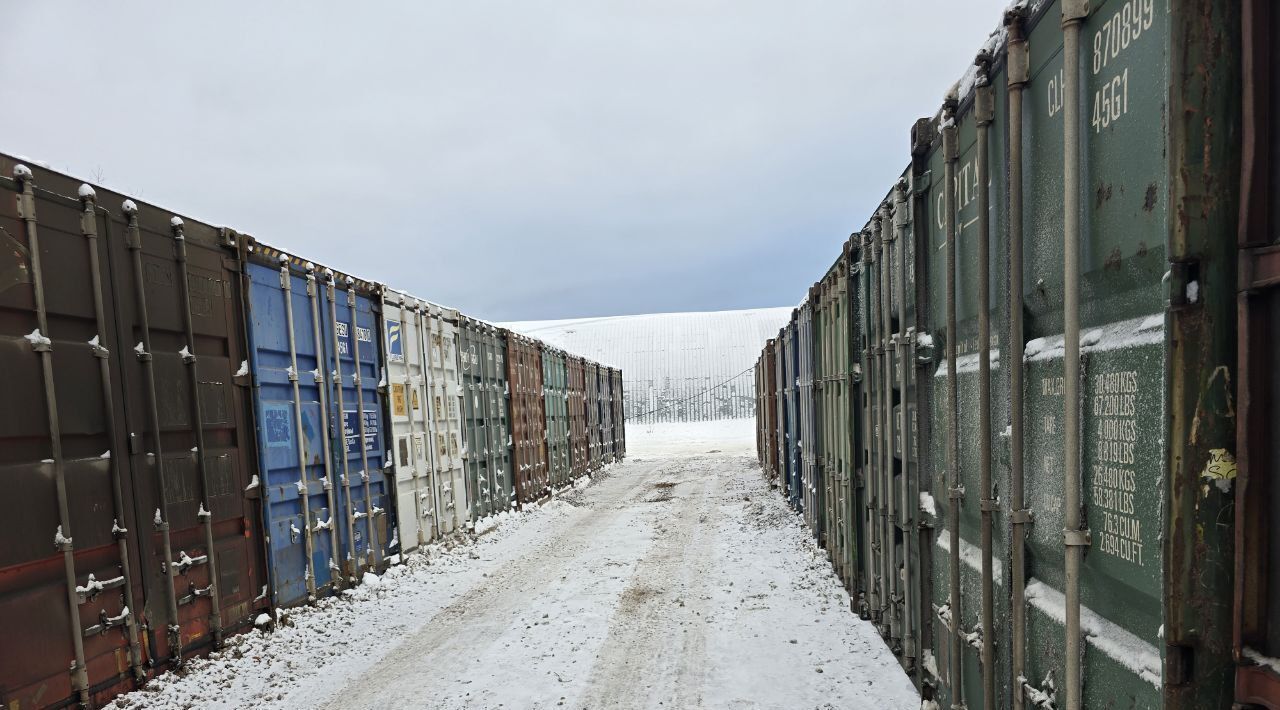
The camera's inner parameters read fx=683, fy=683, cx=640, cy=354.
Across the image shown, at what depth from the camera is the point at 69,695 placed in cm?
445

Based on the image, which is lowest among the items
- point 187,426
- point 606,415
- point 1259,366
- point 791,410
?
point 606,415

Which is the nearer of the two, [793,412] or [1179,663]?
[1179,663]

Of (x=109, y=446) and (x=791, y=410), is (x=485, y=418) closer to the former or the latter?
(x=791, y=410)

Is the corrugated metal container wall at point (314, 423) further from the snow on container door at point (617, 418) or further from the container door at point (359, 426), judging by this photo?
the snow on container door at point (617, 418)

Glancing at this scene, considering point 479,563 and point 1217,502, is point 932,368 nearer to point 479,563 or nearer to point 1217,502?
point 1217,502

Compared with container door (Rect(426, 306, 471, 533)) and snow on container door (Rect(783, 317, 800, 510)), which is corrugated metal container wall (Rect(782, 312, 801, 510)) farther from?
container door (Rect(426, 306, 471, 533))

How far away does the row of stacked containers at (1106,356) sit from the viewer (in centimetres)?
163

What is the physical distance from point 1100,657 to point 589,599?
5.79 meters

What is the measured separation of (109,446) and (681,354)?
2023 inches

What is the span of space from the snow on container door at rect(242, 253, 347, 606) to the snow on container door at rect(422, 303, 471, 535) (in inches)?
102

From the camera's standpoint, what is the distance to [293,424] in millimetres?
7227

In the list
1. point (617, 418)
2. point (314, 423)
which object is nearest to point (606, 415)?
point (617, 418)

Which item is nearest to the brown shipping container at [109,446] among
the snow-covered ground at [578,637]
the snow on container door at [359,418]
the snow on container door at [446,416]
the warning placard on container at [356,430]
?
the snow-covered ground at [578,637]

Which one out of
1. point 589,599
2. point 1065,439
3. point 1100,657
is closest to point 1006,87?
point 1065,439
